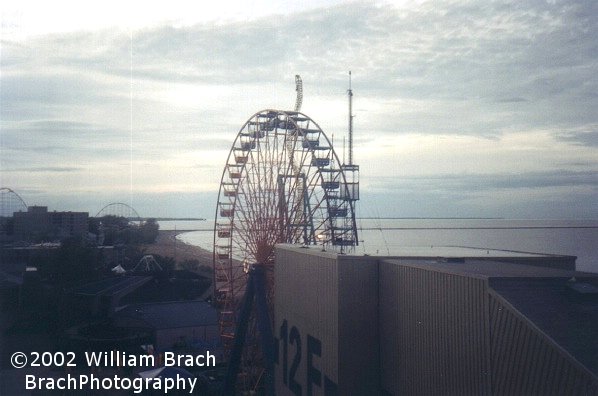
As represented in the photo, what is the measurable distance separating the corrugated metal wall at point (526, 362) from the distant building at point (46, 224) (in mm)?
65590

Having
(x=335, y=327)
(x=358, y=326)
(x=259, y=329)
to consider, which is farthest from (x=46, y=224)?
(x=358, y=326)

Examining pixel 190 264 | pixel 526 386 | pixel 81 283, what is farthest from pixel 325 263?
pixel 190 264

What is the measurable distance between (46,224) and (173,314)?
202 feet

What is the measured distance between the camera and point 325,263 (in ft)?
37.0

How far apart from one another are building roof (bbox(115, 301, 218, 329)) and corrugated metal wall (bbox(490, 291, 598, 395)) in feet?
58.4

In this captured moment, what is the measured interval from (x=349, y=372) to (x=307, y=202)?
7887mm

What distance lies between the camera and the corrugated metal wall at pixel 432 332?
7.46 m

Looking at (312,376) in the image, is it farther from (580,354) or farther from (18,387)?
(18,387)

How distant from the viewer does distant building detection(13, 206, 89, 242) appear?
71.0 metres

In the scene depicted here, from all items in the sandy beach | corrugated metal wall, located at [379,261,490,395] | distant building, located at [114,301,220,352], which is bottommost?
the sandy beach

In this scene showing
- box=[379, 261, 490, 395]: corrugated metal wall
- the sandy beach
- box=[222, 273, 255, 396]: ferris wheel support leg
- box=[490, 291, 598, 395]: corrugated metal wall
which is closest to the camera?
box=[490, 291, 598, 395]: corrugated metal wall

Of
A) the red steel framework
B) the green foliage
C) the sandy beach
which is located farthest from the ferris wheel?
the sandy beach

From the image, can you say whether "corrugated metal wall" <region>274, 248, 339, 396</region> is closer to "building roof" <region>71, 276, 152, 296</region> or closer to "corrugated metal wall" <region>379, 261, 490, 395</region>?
"corrugated metal wall" <region>379, 261, 490, 395</region>

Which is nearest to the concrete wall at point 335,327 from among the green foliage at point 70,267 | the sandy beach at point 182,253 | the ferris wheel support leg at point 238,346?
the ferris wheel support leg at point 238,346
